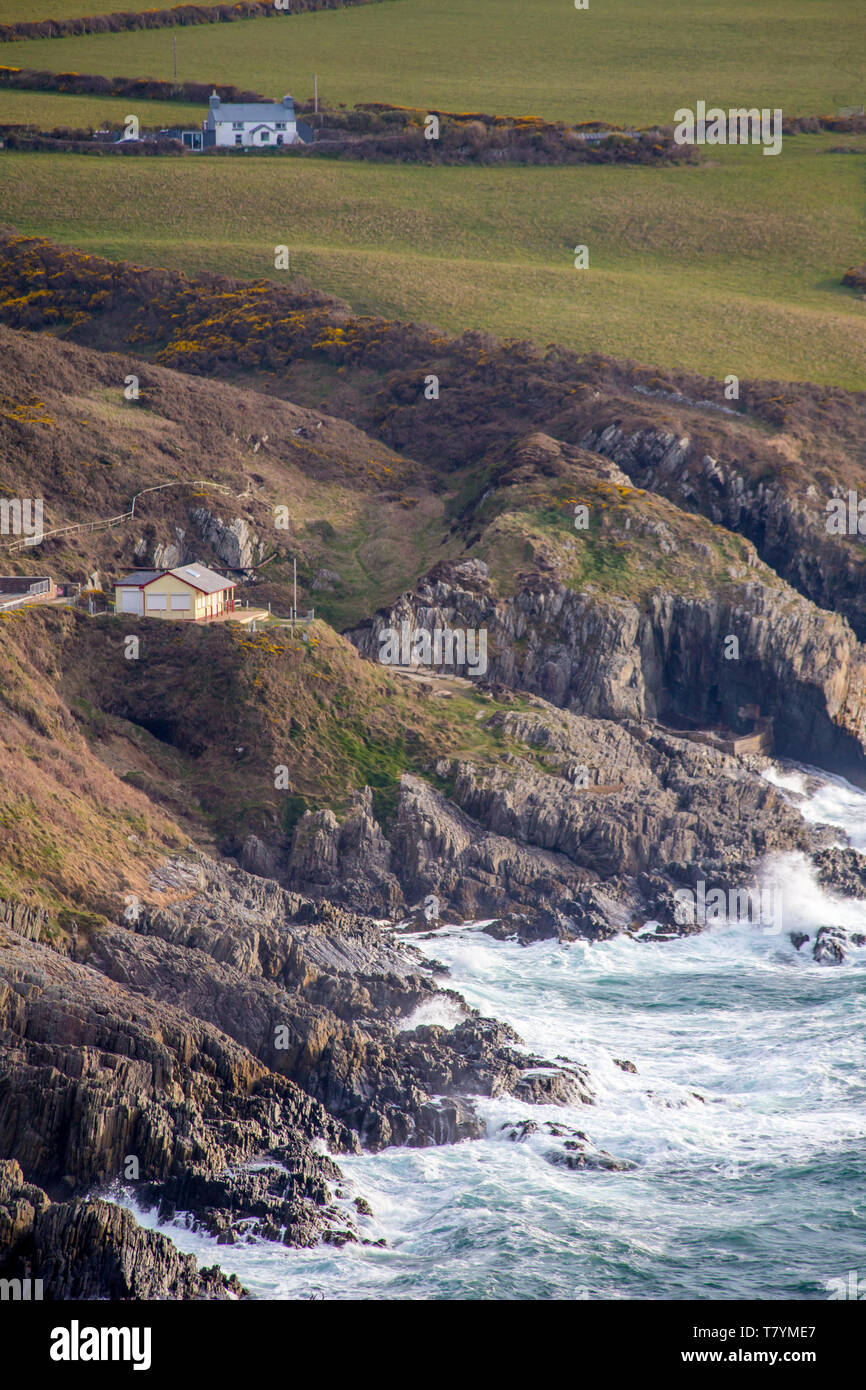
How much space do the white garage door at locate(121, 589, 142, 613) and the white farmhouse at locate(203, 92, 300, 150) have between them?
3518 inches

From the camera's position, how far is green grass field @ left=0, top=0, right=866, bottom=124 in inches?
6225

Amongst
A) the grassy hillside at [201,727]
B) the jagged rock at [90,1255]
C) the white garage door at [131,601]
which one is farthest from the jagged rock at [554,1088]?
the white garage door at [131,601]

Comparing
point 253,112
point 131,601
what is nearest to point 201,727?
point 131,601

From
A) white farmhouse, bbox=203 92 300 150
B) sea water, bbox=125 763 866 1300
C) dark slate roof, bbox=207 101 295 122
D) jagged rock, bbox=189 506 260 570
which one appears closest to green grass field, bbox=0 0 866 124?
dark slate roof, bbox=207 101 295 122

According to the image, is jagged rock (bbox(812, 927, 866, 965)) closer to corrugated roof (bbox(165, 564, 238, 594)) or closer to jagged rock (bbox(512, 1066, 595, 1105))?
jagged rock (bbox(512, 1066, 595, 1105))

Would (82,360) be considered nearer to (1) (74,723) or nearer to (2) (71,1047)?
(1) (74,723)

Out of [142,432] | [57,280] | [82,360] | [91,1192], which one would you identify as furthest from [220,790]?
[57,280]

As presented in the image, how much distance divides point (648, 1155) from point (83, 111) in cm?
13416

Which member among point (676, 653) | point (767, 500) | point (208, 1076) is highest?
point (767, 500)

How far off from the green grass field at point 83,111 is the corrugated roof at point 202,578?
89469 mm

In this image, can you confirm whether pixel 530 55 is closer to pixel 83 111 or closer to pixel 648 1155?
pixel 83 111

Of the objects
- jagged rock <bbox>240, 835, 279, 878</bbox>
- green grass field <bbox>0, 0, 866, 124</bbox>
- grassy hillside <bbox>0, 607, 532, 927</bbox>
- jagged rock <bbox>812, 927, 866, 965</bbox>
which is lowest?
jagged rock <bbox>812, 927, 866, 965</bbox>

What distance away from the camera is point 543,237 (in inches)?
5344

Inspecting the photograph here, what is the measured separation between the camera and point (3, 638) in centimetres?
6944
